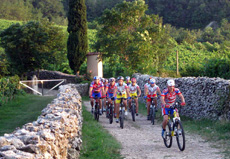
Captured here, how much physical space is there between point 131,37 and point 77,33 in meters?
7.06

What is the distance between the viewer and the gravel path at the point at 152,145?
28.1 ft

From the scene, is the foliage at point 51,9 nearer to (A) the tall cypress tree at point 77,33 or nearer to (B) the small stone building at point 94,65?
(A) the tall cypress tree at point 77,33

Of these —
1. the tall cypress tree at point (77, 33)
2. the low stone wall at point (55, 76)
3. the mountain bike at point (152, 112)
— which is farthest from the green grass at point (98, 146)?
the tall cypress tree at point (77, 33)

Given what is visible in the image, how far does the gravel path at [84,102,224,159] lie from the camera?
8.56 metres

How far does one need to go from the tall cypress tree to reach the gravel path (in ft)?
65.2

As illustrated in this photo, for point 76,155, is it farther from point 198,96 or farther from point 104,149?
point 198,96

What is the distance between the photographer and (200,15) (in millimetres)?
80438

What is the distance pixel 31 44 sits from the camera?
30.7 meters

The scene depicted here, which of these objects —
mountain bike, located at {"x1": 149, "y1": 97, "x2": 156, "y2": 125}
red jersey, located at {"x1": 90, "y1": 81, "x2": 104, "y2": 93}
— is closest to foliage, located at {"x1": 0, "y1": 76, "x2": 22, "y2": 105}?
red jersey, located at {"x1": 90, "y1": 81, "x2": 104, "y2": 93}

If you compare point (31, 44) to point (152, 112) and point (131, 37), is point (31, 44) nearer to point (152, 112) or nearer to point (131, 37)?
point (131, 37)

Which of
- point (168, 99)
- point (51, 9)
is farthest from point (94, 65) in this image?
point (51, 9)

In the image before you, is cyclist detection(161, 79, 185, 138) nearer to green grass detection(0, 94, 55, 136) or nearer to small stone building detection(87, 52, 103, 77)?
green grass detection(0, 94, 55, 136)

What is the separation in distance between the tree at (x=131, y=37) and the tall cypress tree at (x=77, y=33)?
2.99 m

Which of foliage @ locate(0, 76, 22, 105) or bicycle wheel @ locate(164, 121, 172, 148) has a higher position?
foliage @ locate(0, 76, 22, 105)
